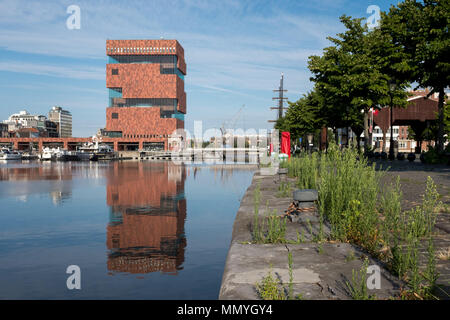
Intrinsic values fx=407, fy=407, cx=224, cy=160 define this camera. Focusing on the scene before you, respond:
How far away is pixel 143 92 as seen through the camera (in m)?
144

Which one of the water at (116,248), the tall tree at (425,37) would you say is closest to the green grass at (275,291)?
the water at (116,248)

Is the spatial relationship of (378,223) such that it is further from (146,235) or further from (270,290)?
(146,235)

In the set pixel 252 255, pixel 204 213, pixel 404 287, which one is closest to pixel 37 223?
pixel 204 213

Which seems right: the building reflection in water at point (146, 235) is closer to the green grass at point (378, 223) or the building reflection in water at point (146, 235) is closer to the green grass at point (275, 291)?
the green grass at point (275, 291)

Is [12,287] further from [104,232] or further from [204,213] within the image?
[204,213]

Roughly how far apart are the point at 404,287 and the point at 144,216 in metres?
8.61

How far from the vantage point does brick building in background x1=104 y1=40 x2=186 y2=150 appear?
140 metres

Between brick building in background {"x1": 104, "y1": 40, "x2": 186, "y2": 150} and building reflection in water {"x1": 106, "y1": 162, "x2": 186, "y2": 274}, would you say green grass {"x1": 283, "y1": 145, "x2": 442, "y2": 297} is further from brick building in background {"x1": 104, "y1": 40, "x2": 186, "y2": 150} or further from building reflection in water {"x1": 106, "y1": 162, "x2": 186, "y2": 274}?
brick building in background {"x1": 104, "y1": 40, "x2": 186, "y2": 150}

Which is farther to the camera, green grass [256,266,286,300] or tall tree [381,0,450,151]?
tall tree [381,0,450,151]

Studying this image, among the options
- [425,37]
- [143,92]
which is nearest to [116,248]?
[425,37]

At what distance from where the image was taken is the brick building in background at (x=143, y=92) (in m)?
140

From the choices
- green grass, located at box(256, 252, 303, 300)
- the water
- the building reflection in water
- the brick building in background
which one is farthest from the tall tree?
the brick building in background

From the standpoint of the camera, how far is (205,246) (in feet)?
27.3

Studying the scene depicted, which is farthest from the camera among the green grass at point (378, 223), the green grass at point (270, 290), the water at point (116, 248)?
the water at point (116, 248)
